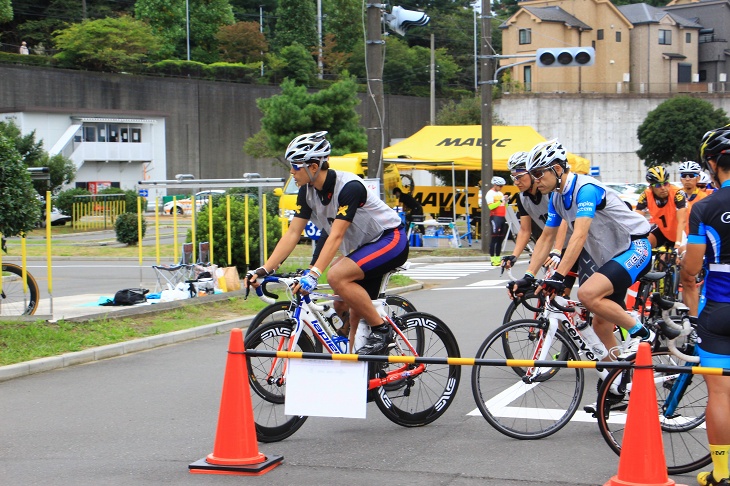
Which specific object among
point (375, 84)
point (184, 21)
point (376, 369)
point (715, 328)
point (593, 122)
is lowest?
point (376, 369)

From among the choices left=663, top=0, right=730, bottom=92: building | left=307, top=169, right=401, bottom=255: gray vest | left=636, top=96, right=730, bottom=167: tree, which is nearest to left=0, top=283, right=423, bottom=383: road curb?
left=307, top=169, right=401, bottom=255: gray vest

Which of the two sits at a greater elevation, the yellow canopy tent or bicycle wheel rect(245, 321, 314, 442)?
the yellow canopy tent

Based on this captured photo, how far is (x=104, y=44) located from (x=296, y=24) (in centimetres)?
2184

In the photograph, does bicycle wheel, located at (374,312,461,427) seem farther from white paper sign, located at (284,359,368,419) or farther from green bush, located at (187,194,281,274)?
green bush, located at (187,194,281,274)

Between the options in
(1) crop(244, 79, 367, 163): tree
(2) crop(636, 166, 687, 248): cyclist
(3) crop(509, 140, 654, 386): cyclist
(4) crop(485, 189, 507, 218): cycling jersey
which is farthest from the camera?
(1) crop(244, 79, 367, 163): tree

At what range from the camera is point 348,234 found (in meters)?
7.34

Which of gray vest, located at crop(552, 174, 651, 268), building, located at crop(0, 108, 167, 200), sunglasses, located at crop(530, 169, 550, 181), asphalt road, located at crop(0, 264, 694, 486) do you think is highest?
building, located at crop(0, 108, 167, 200)

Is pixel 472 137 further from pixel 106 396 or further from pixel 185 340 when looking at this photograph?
pixel 106 396

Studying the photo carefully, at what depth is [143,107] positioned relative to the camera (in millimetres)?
68688

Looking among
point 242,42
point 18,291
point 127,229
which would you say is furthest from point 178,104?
point 18,291

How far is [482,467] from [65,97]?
62.4 metres

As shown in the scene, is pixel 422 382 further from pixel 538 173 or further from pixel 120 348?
pixel 120 348

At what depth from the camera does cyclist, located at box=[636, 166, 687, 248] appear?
36.8 ft

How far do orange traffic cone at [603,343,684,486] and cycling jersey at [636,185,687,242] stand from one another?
20.4 feet
